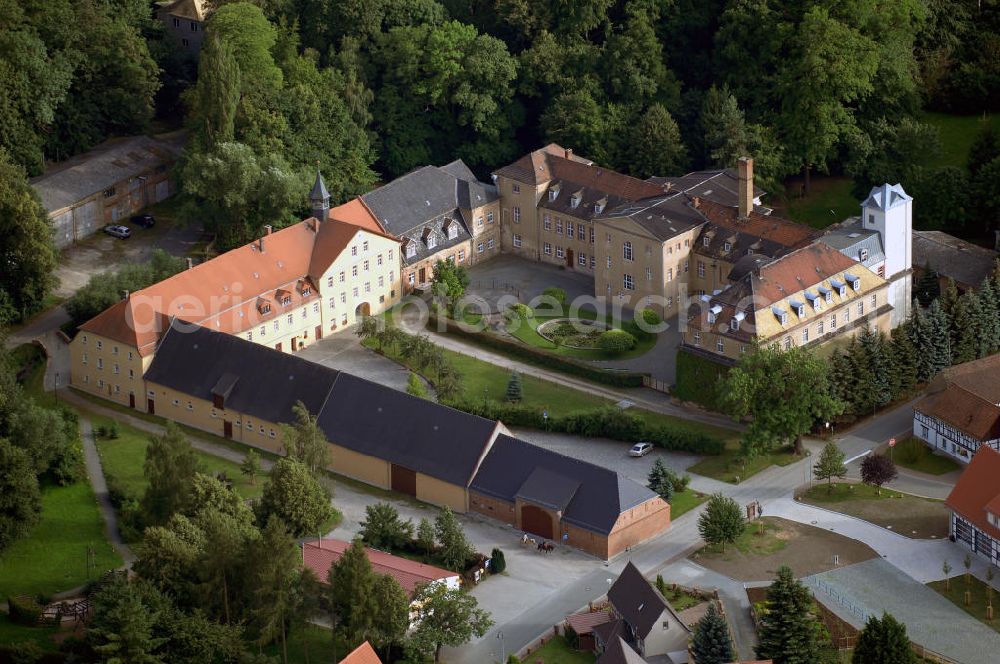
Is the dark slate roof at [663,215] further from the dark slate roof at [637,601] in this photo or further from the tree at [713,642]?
the tree at [713,642]

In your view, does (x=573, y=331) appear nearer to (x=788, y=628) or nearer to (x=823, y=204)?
(x=823, y=204)

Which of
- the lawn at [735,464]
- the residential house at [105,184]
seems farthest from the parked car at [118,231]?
the lawn at [735,464]

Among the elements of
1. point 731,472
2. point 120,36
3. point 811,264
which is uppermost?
point 120,36

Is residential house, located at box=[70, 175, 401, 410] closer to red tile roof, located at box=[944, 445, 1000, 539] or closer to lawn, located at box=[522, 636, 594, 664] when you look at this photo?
lawn, located at box=[522, 636, 594, 664]

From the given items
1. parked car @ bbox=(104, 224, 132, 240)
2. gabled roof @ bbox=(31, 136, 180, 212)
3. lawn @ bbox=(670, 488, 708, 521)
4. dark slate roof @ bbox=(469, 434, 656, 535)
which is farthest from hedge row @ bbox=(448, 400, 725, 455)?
gabled roof @ bbox=(31, 136, 180, 212)

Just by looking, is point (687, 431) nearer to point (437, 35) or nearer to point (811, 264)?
point (811, 264)

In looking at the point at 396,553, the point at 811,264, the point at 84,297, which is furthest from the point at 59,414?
the point at 811,264
